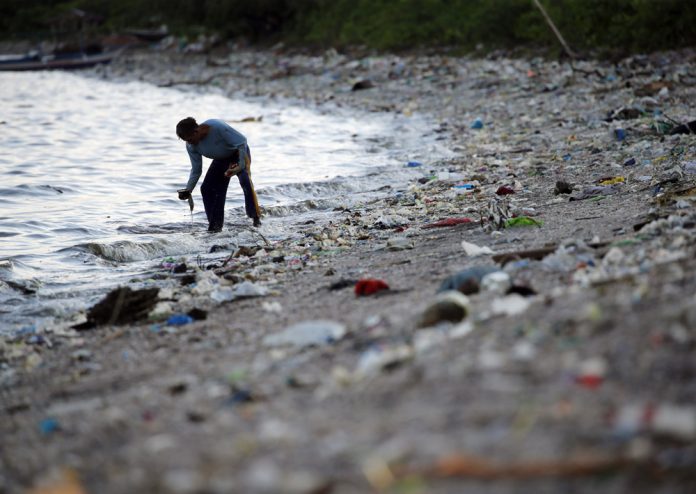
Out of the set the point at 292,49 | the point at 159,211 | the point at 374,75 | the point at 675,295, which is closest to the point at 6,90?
the point at 292,49

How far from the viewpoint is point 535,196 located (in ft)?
23.6

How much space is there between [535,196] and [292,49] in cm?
2466

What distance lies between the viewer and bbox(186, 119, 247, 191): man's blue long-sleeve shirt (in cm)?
729

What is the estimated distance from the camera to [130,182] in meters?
11.0

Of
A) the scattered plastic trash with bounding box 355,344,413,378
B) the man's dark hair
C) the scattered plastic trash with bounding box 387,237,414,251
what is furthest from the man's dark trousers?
the scattered plastic trash with bounding box 355,344,413,378

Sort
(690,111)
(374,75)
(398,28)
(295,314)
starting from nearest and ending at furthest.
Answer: (295,314)
(690,111)
(374,75)
(398,28)

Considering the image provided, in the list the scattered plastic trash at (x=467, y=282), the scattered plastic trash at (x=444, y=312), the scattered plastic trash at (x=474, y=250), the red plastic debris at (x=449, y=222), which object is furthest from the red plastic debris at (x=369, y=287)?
the red plastic debris at (x=449, y=222)

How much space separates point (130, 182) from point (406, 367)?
29.2 ft

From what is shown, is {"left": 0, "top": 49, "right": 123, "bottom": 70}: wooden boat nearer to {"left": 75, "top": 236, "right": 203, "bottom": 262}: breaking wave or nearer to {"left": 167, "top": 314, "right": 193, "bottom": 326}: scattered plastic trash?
{"left": 75, "top": 236, "right": 203, "bottom": 262}: breaking wave

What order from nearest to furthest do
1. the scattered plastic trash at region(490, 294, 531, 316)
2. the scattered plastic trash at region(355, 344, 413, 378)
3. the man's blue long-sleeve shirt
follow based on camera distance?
1. the scattered plastic trash at region(355, 344, 413, 378)
2. the scattered plastic trash at region(490, 294, 531, 316)
3. the man's blue long-sleeve shirt

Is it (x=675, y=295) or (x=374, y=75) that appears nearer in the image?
(x=675, y=295)

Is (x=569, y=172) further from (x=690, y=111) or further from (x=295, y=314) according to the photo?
(x=295, y=314)

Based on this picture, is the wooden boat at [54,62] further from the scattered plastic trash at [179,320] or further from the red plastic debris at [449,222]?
the scattered plastic trash at [179,320]

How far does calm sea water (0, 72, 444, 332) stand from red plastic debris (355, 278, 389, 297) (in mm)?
1962
